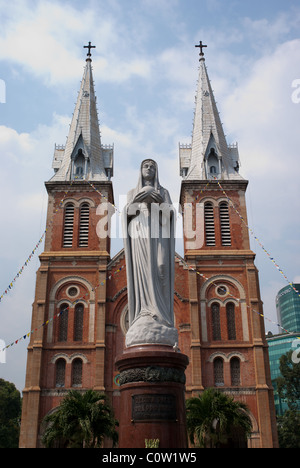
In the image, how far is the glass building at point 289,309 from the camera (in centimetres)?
9800

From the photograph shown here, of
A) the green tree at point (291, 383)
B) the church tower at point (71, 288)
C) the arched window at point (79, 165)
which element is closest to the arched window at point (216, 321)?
the church tower at point (71, 288)

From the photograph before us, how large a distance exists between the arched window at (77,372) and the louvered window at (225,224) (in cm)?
1165

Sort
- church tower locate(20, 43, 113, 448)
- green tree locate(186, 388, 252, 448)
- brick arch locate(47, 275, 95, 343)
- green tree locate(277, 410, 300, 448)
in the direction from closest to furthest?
green tree locate(186, 388, 252, 448)
church tower locate(20, 43, 113, 448)
brick arch locate(47, 275, 95, 343)
green tree locate(277, 410, 300, 448)

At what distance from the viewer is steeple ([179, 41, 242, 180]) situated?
3381cm

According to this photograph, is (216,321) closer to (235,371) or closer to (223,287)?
(223,287)

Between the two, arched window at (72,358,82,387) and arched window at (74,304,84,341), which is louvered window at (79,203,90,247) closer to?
arched window at (74,304,84,341)

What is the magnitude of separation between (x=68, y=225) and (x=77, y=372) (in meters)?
9.45

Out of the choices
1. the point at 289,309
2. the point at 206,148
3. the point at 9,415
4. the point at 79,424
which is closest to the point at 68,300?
the point at 79,424

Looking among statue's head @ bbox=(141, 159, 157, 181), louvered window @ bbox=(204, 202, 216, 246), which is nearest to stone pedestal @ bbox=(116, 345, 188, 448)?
statue's head @ bbox=(141, 159, 157, 181)

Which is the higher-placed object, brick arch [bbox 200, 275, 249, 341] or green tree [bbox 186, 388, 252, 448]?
brick arch [bbox 200, 275, 249, 341]

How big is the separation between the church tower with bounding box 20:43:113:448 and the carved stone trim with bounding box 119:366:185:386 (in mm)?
18630

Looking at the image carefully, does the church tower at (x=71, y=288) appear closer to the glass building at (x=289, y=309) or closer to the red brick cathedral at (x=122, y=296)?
the red brick cathedral at (x=122, y=296)

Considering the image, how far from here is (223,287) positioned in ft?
97.2
